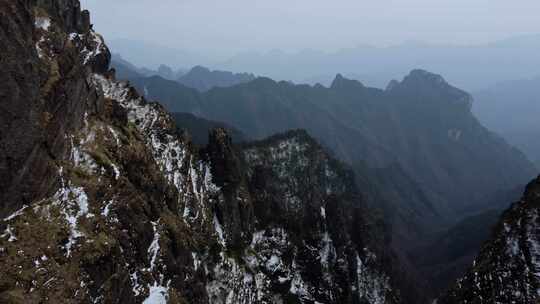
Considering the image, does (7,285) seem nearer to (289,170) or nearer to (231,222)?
(231,222)

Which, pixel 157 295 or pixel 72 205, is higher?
pixel 72 205

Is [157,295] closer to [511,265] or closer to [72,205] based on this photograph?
[72,205]

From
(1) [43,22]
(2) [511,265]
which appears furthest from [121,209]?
(2) [511,265]

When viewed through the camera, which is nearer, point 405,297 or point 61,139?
point 61,139

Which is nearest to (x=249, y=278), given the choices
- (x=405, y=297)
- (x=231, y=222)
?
(x=231, y=222)

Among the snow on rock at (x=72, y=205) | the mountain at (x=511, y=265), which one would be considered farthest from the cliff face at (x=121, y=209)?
the mountain at (x=511, y=265)

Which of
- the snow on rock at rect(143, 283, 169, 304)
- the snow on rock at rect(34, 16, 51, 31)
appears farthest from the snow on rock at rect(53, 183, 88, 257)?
the snow on rock at rect(34, 16, 51, 31)
